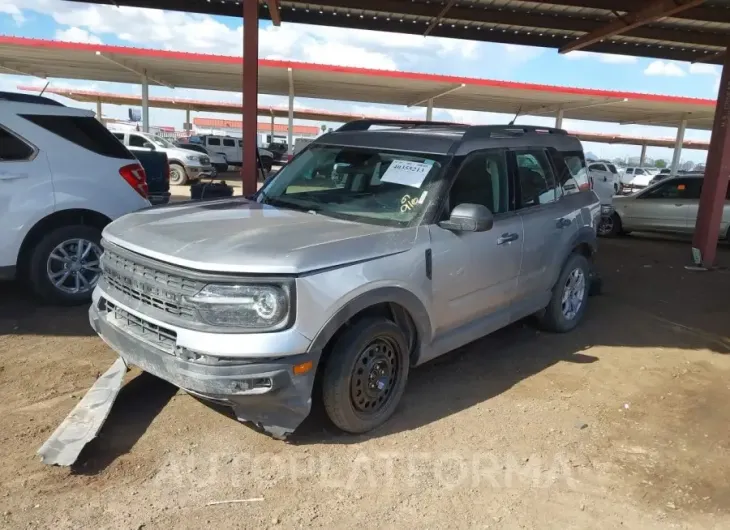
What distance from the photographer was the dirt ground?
279cm

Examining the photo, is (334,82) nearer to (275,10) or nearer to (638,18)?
(275,10)

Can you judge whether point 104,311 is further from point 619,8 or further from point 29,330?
point 619,8

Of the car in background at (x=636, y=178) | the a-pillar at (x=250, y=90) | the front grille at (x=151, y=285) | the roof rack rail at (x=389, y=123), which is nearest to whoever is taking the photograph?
the front grille at (x=151, y=285)

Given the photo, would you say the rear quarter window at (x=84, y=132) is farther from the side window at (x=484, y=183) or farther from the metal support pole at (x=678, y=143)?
the metal support pole at (x=678, y=143)

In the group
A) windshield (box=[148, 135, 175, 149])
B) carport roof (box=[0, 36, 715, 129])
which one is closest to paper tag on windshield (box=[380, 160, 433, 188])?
carport roof (box=[0, 36, 715, 129])

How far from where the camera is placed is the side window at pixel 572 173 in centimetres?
539

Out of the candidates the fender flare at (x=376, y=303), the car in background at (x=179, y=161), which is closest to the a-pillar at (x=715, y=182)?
the fender flare at (x=376, y=303)

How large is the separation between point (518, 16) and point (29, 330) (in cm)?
798

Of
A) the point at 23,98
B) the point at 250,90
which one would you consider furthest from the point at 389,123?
the point at 23,98

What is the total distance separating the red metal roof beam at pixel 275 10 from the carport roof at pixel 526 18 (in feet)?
0.05

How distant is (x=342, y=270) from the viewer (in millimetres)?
3082

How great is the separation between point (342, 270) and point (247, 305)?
1.81ft

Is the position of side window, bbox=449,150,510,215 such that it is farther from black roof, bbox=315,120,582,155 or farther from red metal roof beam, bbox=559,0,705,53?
red metal roof beam, bbox=559,0,705,53

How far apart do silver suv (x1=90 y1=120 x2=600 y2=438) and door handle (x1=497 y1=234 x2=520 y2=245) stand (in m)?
0.02
